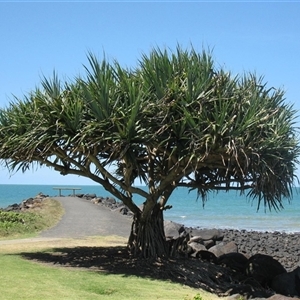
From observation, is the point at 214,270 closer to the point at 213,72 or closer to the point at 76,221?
the point at 213,72

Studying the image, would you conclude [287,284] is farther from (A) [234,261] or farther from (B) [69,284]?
(B) [69,284]

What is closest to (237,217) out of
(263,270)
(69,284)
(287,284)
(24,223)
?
(24,223)

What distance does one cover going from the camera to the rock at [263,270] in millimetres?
16141

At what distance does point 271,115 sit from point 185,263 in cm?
429

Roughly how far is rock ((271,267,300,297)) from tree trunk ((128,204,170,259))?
9.37 feet

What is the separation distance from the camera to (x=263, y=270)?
53.8 ft

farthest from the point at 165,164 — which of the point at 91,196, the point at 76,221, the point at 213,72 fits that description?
the point at 91,196

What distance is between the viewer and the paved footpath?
24109 mm

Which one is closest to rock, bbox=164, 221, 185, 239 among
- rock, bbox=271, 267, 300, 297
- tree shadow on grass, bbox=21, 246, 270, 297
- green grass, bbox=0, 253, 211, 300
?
tree shadow on grass, bbox=21, 246, 270, 297

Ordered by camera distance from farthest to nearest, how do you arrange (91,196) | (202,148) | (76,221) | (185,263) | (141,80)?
(91,196), (76,221), (185,263), (141,80), (202,148)

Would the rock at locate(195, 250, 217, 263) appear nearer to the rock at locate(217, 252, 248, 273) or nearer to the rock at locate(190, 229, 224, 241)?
the rock at locate(217, 252, 248, 273)

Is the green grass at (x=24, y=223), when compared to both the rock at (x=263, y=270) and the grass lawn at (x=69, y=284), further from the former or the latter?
the rock at (x=263, y=270)

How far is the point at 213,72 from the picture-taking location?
1416 centimetres

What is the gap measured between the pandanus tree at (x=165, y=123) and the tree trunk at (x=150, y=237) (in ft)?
3.11
